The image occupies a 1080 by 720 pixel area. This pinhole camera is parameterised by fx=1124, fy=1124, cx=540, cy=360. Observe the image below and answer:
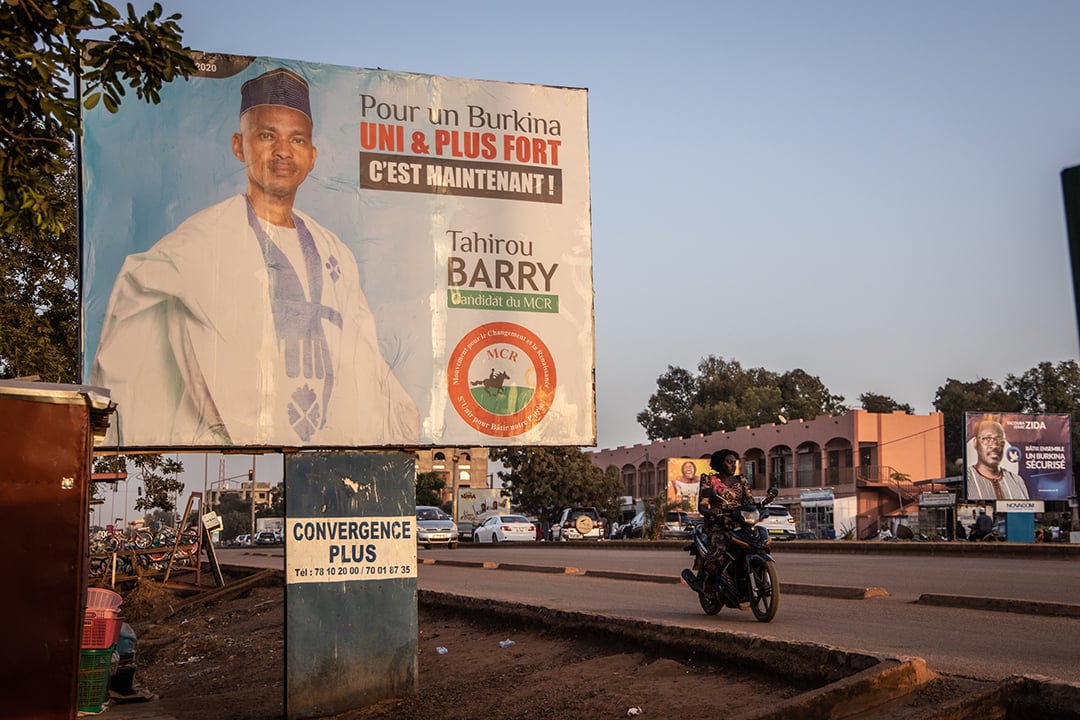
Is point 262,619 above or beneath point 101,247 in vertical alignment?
beneath

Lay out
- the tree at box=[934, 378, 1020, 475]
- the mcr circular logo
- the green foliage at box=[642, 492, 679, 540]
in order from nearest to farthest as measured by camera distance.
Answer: the mcr circular logo → the green foliage at box=[642, 492, 679, 540] → the tree at box=[934, 378, 1020, 475]

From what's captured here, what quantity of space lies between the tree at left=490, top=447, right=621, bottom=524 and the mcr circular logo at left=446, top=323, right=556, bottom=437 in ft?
211

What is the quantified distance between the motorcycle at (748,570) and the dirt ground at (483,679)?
154 cm

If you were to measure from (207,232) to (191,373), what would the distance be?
4.14 ft

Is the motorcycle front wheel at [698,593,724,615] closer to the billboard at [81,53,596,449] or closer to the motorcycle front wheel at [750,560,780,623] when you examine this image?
the motorcycle front wheel at [750,560,780,623]

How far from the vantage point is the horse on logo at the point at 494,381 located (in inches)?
388

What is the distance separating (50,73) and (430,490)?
290ft

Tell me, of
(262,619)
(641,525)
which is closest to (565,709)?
(262,619)

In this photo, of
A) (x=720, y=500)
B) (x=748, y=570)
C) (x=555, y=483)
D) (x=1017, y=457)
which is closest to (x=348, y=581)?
(x=720, y=500)

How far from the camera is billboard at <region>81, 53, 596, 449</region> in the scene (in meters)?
9.29

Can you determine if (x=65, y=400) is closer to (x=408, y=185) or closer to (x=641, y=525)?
(x=408, y=185)

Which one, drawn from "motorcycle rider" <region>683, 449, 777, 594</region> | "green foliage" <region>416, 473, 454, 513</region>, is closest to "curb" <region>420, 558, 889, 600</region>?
"motorcycle rider" <region>683, 449, 777, 594</region>

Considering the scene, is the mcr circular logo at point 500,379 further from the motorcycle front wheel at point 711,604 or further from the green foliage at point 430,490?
the green foliage at point 430,490

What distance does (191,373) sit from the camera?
924 cm
